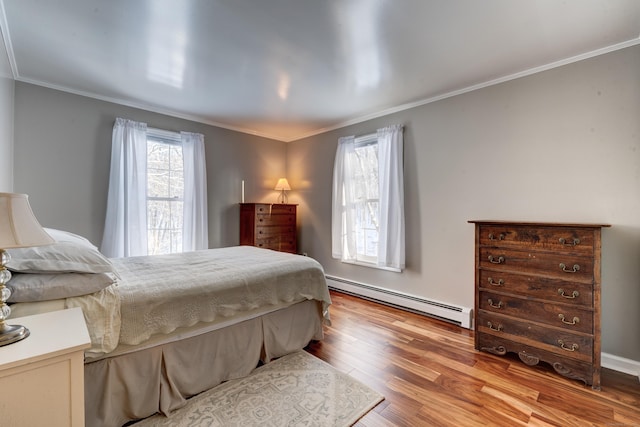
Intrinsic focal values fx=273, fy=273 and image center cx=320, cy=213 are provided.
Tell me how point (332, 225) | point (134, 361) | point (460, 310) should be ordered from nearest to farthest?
point (134, 361)
point (460, 310)
point (332, 225)

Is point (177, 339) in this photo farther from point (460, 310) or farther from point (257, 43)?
point (460, 310)

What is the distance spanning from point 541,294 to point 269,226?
323 centimetres

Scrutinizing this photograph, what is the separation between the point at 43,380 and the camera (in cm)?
90

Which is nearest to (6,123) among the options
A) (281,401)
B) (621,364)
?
(281,401)

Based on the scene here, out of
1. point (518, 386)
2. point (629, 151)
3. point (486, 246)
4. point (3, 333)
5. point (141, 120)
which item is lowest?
point (518, 386)

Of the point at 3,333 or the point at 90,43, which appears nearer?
the point at 3,333

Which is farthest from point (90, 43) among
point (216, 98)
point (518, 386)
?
point (518, 386)

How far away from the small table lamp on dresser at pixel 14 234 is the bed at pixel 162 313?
0.36 ft

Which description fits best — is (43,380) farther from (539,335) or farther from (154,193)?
(154,193)

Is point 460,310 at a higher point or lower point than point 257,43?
lower

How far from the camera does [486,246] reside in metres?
2.32

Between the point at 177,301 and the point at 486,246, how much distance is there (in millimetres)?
2372

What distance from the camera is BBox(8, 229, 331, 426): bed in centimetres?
136

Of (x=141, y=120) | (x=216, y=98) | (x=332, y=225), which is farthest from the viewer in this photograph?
(x=332, y=225)
